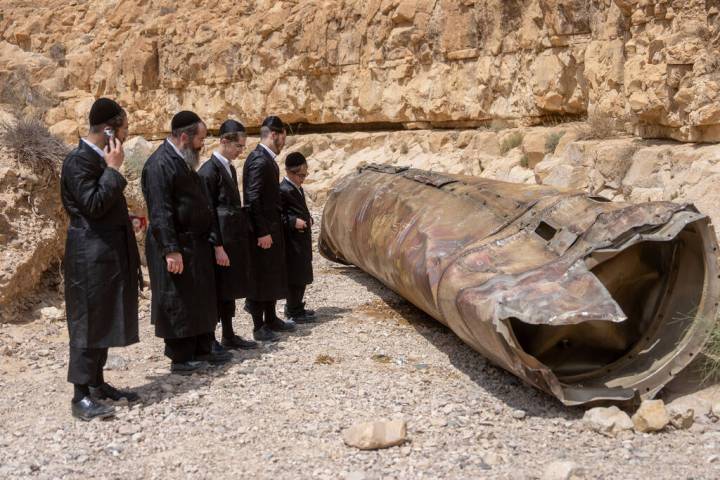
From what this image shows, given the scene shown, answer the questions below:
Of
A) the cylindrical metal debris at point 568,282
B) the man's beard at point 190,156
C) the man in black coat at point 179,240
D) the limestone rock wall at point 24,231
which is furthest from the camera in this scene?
the limestone rock wall at point 24,231

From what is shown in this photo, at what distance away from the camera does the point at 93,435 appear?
4.02 m

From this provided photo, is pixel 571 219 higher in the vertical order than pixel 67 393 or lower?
higher

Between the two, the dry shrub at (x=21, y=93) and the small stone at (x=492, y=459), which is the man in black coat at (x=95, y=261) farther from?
the dry shrub at (x=21, y=93)

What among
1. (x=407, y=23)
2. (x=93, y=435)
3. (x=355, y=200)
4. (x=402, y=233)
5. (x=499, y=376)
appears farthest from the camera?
(x=407, y=23)

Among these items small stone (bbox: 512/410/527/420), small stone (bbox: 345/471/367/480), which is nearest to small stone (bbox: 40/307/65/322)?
small stone (bbox: 345/471/367/480)

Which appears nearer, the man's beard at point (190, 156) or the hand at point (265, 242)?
the man's beard at point (190, 156)

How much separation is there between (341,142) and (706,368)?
1159 centimetres

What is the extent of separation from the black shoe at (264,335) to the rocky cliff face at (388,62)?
14.1ft

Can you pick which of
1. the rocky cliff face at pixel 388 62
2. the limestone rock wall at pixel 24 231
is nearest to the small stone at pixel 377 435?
the limestone rock wall at pixel 24 231

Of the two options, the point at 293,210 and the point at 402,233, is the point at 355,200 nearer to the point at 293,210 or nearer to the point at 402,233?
the point at 293,210

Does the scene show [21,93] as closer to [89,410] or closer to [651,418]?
[89,410]

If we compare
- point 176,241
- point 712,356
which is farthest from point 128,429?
point 712,356

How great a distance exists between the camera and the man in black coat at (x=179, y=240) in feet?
15.7

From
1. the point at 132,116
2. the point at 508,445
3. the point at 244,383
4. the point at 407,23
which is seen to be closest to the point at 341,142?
the point at 407,23
